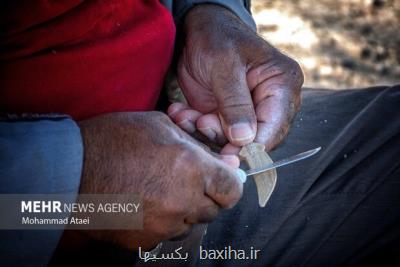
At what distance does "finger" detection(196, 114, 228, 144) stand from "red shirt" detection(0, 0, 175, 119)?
0.42 feet

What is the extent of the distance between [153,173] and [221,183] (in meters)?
0.11

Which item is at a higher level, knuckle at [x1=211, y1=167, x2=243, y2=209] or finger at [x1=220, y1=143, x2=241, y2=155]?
knuckle at [x1=211, y1=167, x2=243, y2=209]

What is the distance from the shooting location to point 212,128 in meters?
1.08

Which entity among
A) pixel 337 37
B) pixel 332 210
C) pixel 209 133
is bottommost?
pixel 337 37

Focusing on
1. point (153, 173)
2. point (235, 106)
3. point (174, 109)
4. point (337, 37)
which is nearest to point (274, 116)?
point (235, 106)

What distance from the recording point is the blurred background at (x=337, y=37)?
250cm

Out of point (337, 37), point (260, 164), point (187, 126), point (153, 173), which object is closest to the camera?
point (153, 173)

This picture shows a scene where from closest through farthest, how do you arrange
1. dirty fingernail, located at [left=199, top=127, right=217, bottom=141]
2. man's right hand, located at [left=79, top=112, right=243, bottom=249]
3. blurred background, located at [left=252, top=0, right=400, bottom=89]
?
1. man's right hand, located at [left=79, top=112, right=243, bottom=249]
2. dirty fingernail, located at [left=199, top=127, right=217, bottom=141]
3. blurred background, located at [left=252, top=0, right=400, bottom=89]

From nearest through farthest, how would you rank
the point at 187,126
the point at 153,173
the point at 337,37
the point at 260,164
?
the point at 153,173 < the point at 260,164 < the point at 187,126 < the point at 337,37

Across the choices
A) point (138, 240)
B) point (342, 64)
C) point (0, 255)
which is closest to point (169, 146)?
point (138, 240)

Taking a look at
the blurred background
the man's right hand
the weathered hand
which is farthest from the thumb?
the blurred background

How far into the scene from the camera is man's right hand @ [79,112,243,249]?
846mm

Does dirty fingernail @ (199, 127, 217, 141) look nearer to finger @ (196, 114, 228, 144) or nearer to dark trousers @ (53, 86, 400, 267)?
finger @ (196, 114, 228, 144)

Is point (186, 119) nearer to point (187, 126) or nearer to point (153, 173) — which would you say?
point (187, 126)
